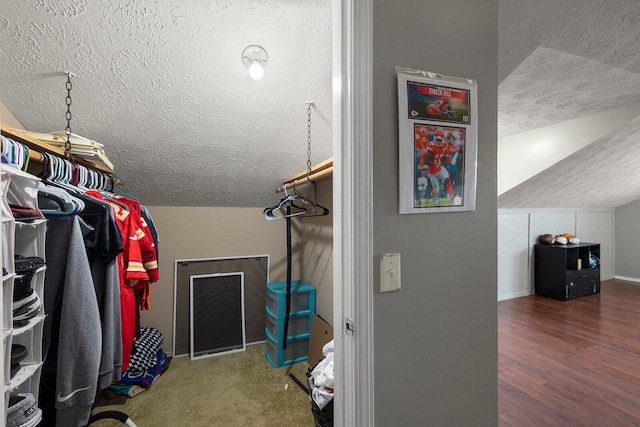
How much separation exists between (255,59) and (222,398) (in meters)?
2.21

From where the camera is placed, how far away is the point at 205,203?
2.81 meters

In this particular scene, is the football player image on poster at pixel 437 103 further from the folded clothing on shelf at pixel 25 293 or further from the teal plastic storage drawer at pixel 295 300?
the teal plastic storage drawer at pixel 295 300

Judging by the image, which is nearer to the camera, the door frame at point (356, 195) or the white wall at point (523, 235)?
the door frame at point (356, 195)

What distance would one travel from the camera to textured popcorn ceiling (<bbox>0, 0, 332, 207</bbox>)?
135 cm

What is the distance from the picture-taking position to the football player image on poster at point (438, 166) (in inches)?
36.3

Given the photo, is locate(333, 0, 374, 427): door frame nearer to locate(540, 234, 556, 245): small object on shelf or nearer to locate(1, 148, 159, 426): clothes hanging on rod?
locate(1, 148, 159, 426): clothes hanging on rod

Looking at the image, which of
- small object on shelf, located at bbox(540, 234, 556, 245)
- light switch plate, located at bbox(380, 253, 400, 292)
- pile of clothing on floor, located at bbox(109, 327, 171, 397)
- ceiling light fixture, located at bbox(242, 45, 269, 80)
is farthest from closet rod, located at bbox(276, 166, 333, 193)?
small object on shelf, located at bbox(540, 234, 556, 245)

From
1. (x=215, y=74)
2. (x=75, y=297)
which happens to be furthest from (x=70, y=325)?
(x=215, y=74)

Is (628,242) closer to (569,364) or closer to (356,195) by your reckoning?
(569,364)

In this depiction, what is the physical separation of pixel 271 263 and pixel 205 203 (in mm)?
896

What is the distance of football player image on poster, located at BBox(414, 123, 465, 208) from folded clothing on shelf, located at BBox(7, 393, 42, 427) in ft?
4.60

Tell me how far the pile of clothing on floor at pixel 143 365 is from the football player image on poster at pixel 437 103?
8.16 feet

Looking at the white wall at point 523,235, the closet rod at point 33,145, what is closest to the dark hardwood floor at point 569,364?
the white wall at point 523,235

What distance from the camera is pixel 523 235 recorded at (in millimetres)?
4434
